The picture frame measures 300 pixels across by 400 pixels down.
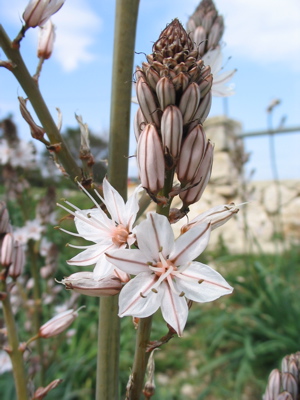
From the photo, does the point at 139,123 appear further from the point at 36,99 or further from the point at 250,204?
the point at 250,204

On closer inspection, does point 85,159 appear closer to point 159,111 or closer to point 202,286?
point 159,111

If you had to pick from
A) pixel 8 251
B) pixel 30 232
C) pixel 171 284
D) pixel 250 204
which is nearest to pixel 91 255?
pixel 171 284

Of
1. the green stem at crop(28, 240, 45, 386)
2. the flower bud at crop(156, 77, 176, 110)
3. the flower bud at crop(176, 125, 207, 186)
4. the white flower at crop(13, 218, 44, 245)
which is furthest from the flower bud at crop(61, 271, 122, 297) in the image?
the white flower at crop(13, 218, 44, 245)

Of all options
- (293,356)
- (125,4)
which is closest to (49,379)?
(293,356)

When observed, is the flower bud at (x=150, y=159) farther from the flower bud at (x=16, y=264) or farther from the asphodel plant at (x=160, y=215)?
the flower bud at (x=16, y=264)

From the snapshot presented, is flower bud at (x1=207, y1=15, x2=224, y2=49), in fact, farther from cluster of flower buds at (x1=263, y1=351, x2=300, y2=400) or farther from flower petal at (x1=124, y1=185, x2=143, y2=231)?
cluster of flower buds at (x1=263, y1=351, x2=300, y2=400)

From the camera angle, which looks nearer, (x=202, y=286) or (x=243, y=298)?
(x=202, y=286)

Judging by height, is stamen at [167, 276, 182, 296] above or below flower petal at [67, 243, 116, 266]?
below
